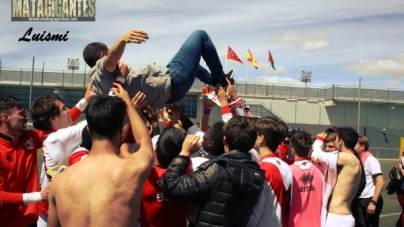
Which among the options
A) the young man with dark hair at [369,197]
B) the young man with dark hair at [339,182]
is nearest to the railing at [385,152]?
the young man with dark hair at [369,197]

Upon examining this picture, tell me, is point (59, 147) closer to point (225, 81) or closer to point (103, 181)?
point (103, 181)

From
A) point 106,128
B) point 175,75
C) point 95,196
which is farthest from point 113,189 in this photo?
point 175,75

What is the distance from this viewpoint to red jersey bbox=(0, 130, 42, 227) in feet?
12.6

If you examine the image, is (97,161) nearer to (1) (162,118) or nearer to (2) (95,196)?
(2) (95,196)

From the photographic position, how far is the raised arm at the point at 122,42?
3.12 meters

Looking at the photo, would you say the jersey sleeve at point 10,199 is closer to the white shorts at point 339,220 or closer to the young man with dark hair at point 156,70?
the young man with dark hair at point 156,70

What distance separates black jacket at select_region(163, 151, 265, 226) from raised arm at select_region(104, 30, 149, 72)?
914 millimetres

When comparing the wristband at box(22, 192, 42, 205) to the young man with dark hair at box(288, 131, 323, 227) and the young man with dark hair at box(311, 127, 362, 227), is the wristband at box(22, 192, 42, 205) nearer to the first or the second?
the young man with dark hair at box(288, 131, 323, 227)

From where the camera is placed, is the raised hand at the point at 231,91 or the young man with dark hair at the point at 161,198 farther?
the raised hand at the point at 231,91

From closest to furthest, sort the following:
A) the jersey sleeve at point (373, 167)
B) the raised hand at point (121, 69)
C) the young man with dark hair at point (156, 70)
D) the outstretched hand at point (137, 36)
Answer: the outstretched hand at point (137, 36), the young man with dark hair at point (156, 70), the raised hand at point (121, 69), the jersey sleeve at point (373, 167)

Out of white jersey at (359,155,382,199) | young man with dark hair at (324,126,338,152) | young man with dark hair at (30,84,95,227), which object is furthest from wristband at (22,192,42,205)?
white jersey at (359,155,382,199)

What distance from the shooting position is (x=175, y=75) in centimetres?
412

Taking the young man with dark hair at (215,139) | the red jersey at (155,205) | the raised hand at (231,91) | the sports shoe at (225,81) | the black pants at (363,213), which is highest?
the sports shoe at (225,81)

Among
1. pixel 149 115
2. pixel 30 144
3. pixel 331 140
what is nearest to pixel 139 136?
pixel 149 115
